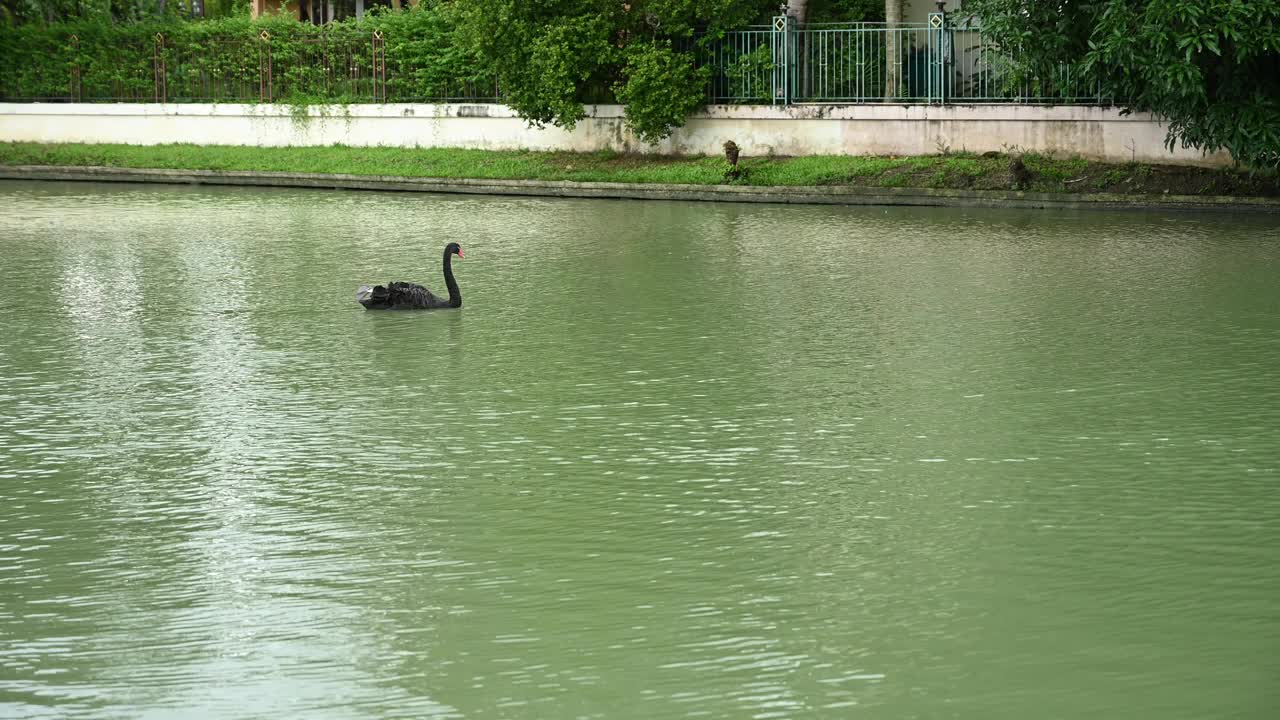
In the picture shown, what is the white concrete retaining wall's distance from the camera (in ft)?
82.0

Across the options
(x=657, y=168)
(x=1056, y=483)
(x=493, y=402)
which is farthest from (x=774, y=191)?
(x=1056, y=483)

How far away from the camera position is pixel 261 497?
315 inches

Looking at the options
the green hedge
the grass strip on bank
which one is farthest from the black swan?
the green hedge

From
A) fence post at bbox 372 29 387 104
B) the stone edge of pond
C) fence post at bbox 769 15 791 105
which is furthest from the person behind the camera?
fence post at bbox 372 29 387 104

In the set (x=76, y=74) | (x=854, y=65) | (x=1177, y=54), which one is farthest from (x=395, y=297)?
(x=76, y=74)

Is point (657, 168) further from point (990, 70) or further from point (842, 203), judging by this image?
point (990, 70)

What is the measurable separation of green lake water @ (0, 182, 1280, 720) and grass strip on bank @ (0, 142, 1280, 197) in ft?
25.8

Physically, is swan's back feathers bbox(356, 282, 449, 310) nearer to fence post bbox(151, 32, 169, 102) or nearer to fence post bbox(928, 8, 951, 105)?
fence post bbox(928, 8, 951, 105)

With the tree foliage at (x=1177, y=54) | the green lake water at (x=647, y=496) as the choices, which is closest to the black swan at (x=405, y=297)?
the green lake water at (x=647, y=496)

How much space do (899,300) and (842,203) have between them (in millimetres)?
10394

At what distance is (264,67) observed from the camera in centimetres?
3275

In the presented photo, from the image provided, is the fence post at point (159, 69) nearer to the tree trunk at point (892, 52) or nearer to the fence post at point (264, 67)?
the fence post at point (264, 67)

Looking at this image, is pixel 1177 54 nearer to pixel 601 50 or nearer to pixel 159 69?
pixel 601 50

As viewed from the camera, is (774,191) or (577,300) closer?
(577,300)
